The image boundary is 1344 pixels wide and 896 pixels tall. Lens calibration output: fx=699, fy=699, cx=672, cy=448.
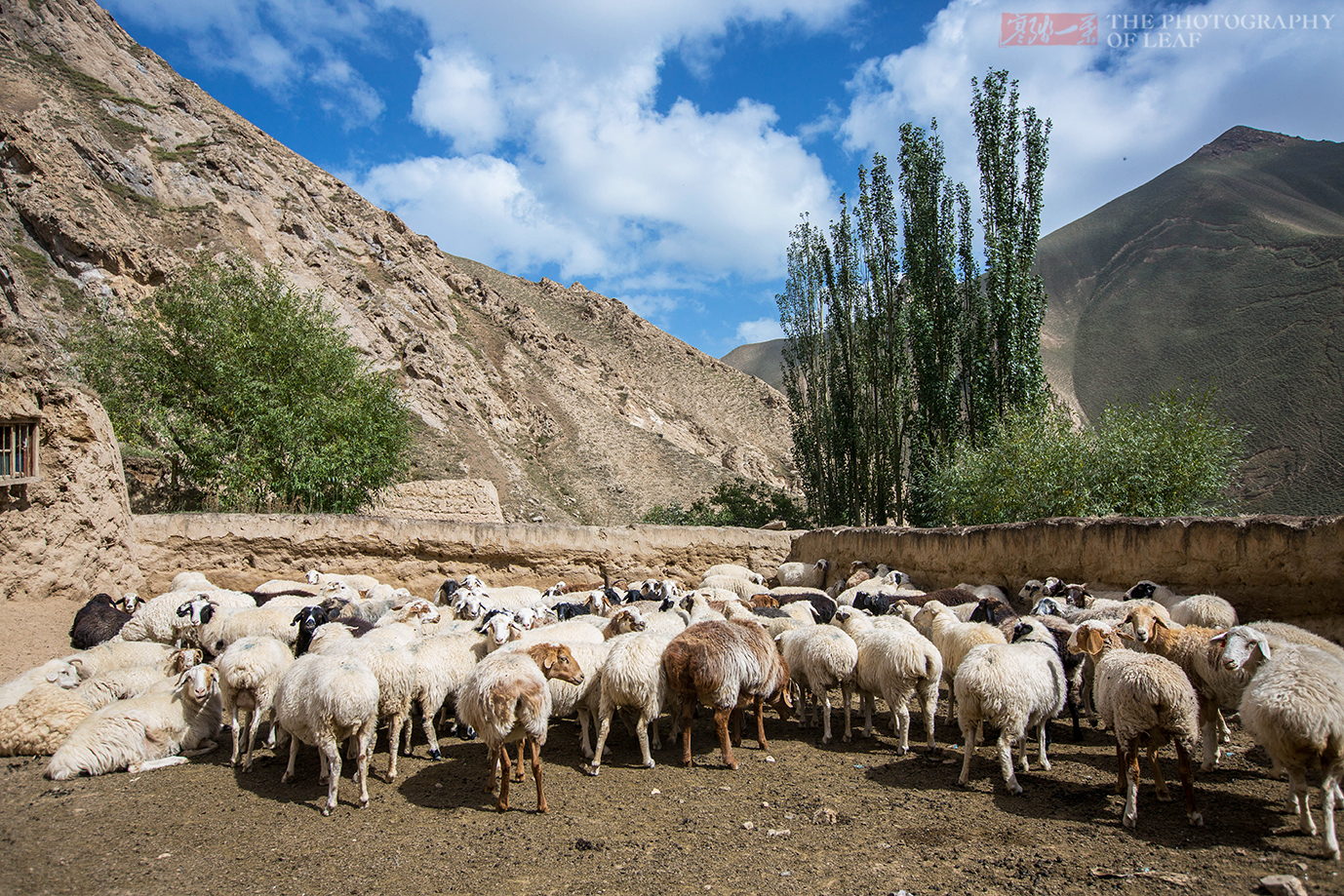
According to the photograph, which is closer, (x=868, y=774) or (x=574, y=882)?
(x=574, y=882)

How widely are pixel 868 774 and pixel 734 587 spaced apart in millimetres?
6135

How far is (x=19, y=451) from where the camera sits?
30.3 ft

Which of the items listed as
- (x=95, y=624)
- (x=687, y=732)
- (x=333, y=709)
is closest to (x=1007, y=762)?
(x=687, y=732)

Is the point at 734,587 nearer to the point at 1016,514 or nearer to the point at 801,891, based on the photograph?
the point at 1016,514

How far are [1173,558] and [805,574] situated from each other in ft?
21.5

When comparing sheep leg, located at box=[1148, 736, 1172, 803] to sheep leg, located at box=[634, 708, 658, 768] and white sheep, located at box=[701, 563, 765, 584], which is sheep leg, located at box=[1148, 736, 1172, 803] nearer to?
sheep leg, located at box=[634, 708, 658, 768]

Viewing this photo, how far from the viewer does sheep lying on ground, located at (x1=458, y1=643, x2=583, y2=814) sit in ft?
15.6

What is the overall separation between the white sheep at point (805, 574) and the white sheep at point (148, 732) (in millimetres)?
9701

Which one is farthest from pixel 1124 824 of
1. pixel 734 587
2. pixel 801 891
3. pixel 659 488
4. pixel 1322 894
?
pixel 659 488

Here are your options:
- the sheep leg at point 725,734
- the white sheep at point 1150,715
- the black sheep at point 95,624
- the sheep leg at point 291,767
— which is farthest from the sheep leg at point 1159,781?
the black sheep at point 95,624

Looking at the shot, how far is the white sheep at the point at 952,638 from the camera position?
6.46m

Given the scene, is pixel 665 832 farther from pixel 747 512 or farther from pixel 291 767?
pixel 747 512

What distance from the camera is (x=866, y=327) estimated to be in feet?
83.9

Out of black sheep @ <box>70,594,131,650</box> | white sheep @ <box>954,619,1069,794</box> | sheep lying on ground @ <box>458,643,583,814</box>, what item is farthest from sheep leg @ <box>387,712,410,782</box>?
black sheep @ <box>70,594,131,650</box>
